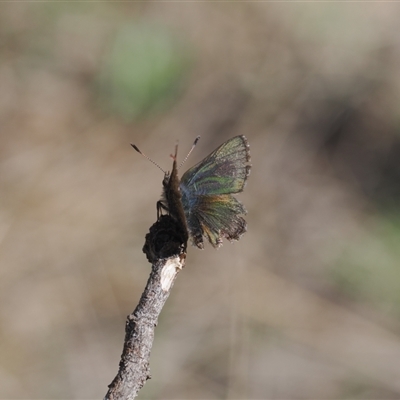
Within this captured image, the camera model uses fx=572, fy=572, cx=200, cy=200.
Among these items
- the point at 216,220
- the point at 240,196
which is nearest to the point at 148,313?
the point at 216,220

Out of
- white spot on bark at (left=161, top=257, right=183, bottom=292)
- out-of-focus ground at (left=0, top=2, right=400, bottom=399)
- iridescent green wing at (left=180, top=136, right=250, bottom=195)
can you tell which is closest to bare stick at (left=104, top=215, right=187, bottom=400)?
white spot on bark at (left=161, top=257, right=183, bottom=292)

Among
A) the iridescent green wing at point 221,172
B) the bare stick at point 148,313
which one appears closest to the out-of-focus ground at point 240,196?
the iridescent green wing at point 221,172

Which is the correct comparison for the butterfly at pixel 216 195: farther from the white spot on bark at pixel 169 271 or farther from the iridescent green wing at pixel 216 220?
the white spot on bark at pixel 169 271

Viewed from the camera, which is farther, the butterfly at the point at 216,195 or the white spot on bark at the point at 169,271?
the butterfly at the point at 216,195

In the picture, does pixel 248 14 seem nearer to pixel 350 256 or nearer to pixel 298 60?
pixel 298 60

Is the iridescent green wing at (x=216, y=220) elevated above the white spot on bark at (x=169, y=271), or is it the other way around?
the iridescent green wing at (x=216, y=220)

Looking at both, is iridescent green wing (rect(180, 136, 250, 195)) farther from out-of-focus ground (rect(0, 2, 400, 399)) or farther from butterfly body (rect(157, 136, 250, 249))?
out-of-focus ground (rect(0, 2, 400, 399))

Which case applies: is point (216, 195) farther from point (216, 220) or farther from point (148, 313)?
point (148, 313)
